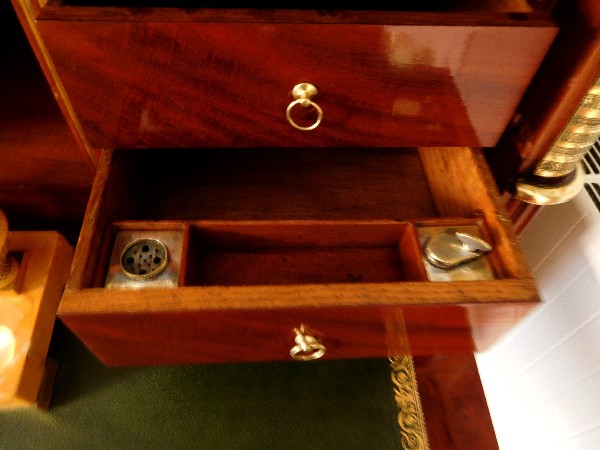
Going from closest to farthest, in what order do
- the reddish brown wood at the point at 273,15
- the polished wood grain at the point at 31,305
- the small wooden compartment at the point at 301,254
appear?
the reddish brown wood at the point at 273,15, the small wooden compartment at the point at 301,254, the polished wood grain at the point at 31,305

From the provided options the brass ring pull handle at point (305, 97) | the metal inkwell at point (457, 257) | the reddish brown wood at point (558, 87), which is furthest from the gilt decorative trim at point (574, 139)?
the brass ring pull handle at point (305, 97)

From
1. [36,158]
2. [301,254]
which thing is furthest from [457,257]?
[36,158]

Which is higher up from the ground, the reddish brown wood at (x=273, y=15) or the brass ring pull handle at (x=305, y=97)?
the reddish brown wood at (x=273, y=15)

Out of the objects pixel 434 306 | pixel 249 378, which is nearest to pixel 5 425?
pixel 249 378

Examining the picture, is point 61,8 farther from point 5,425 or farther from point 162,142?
point 5,425

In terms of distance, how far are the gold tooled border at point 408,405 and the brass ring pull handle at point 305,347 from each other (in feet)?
0.96

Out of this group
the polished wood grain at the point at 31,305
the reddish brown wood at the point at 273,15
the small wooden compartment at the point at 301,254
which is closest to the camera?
the reddish brown wood at the point at 273,15

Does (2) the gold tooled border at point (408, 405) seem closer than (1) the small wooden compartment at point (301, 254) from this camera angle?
No

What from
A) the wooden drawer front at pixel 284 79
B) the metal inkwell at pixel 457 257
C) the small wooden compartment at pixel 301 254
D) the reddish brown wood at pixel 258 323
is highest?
the wooden drawer front at pixel 284 79

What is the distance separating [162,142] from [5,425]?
0.51m

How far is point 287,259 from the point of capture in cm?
55

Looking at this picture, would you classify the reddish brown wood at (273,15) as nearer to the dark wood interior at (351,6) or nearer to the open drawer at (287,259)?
the dark wood interior at (351,6)

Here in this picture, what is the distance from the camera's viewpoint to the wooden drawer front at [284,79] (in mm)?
400

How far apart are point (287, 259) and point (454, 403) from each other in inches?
16.0
